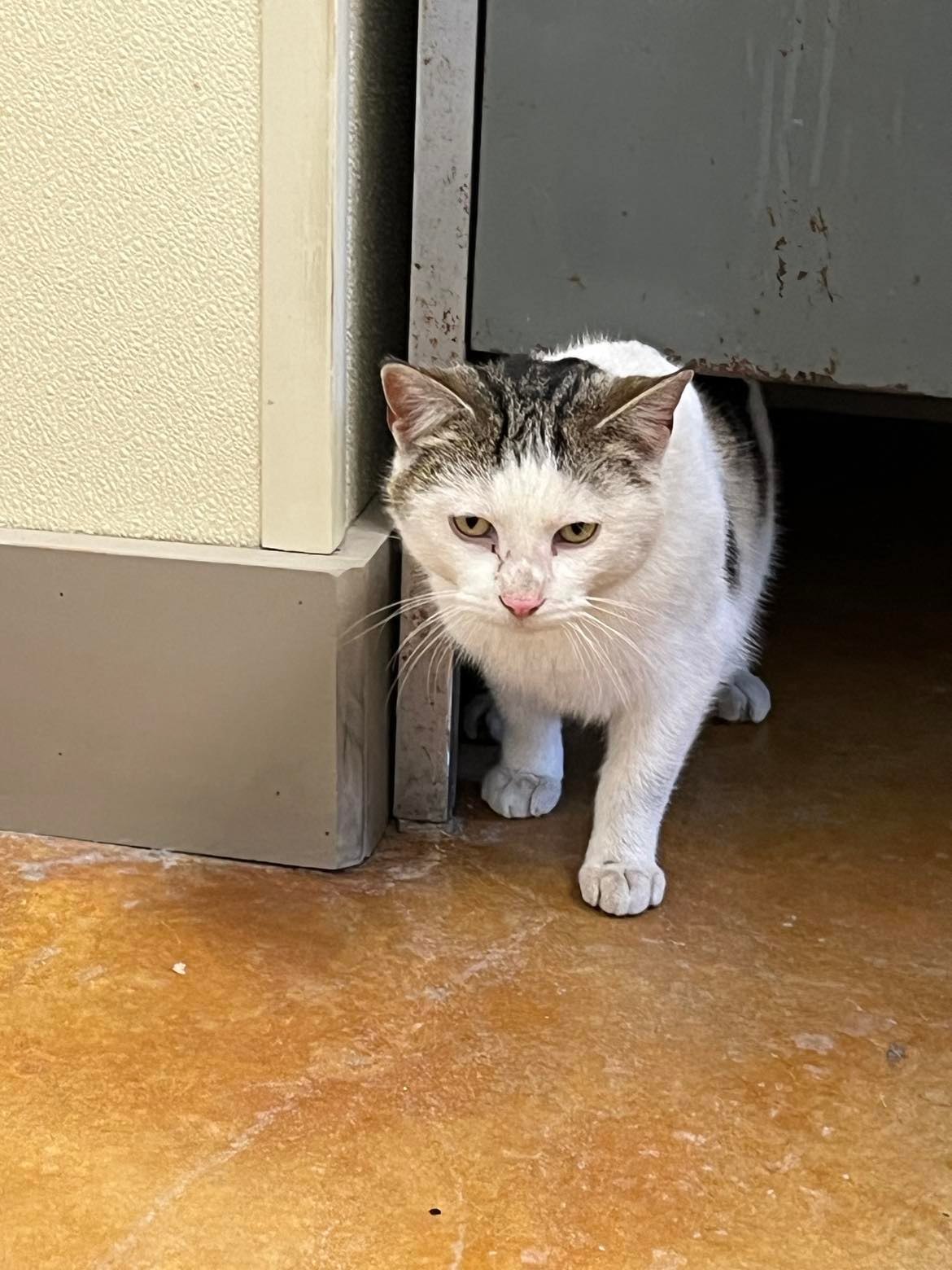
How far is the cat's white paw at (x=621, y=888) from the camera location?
1.51m

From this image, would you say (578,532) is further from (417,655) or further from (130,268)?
(130,268)

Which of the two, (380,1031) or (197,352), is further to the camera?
(197,352)

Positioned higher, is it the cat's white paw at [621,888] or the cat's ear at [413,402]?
the cat's ear at [413,402]

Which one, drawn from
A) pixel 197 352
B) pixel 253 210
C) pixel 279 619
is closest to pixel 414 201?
pixel 253 210

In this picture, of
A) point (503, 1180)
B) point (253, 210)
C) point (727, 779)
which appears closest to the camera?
point (503, 1180)

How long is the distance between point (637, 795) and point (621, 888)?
11 centimetres

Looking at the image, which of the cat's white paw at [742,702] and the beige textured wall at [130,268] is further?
the cat's white paw at [742,702]

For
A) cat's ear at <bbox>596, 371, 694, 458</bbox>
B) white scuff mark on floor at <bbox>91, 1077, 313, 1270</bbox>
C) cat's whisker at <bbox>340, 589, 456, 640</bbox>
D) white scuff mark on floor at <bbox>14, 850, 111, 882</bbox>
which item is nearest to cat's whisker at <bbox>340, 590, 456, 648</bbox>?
cat's whisker at <bbox>340, 589, 456, 640</bbox>

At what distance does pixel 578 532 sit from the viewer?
1.33 metres

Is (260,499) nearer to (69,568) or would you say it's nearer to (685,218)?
(69,568)

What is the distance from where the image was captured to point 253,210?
1.41 m

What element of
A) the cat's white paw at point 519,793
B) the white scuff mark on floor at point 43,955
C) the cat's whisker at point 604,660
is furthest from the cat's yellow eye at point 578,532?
the white scuff mark on floor at point 43,955

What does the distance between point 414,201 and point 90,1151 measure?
1.00 meters

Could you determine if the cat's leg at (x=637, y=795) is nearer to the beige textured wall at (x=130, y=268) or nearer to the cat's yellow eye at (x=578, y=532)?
the cat's yellow eye at (x=578, y=532)
